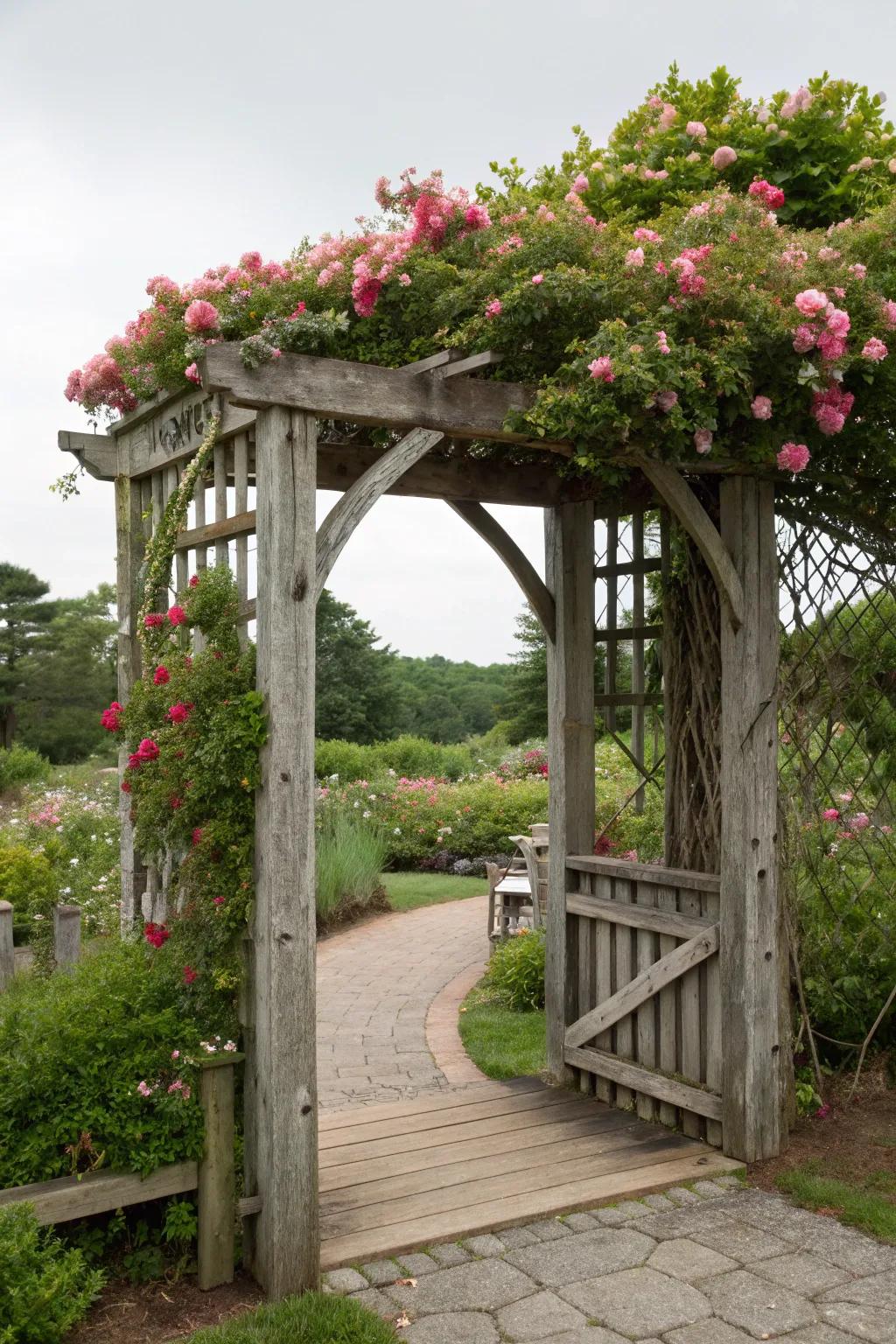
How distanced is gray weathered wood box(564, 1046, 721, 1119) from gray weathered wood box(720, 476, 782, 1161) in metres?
0.11

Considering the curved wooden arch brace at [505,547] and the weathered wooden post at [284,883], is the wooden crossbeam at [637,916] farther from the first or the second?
the weathered wooden post at [284,883]

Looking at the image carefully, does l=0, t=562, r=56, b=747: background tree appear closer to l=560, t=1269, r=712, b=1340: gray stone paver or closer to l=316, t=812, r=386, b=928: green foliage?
l=316, t=812, r=386, b=928: green foliage

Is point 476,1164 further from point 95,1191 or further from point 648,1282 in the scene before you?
point 95,1191

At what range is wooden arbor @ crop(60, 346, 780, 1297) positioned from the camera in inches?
136

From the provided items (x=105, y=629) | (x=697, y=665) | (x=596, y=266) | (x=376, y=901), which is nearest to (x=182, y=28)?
(x=596, y=266)

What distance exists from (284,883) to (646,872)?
2.02 metres

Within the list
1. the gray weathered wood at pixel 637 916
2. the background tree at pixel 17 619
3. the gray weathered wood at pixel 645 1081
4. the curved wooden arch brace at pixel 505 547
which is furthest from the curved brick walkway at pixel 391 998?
the background tree at pixel 17 619

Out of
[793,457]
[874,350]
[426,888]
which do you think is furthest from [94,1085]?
[426,888]

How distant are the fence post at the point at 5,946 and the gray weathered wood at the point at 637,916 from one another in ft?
10.9

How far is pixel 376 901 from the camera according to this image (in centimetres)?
1066

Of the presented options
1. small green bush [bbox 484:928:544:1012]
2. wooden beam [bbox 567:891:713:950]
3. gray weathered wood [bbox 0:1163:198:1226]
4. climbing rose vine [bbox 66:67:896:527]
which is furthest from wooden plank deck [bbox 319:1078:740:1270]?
climbing rose vine [bbox 66:67:896:527]

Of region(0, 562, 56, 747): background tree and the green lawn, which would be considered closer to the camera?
the green lawn

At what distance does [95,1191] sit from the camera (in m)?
3.21

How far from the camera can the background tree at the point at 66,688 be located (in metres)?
30.9
